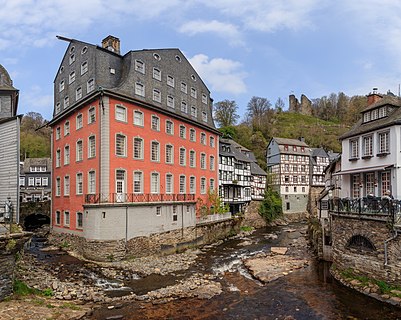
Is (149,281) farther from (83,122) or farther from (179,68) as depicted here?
(179,68)

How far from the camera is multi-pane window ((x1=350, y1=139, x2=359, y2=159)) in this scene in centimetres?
2373

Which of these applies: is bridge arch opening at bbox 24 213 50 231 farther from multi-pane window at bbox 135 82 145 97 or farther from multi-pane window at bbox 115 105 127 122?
multi-pane window at bbox 135 82 145 97

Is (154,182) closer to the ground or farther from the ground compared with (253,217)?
farther from the ground

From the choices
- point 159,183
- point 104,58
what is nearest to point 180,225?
Result: point 159,183

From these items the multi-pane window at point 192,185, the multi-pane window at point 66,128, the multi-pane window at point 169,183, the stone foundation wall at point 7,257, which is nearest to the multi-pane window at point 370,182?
the multi-pane window at point 169,183

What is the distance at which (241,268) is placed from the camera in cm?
2194

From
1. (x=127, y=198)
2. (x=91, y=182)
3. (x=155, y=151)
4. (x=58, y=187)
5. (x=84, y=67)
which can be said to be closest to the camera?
(x=127, y=198)

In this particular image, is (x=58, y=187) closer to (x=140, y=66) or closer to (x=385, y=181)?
(x=140, y=66)

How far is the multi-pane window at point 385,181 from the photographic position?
21.4 meters

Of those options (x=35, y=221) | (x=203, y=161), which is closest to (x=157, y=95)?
(x=203, y=161)

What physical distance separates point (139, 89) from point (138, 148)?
17.3 ft

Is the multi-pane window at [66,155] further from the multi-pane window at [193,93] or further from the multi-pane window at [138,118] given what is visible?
the multi-pane window at [193,93]

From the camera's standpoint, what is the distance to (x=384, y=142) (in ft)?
68.9

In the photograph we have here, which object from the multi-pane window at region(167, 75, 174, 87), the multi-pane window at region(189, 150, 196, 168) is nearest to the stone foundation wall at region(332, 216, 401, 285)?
the multi-pane window at region(189, 150, 196, 168)
